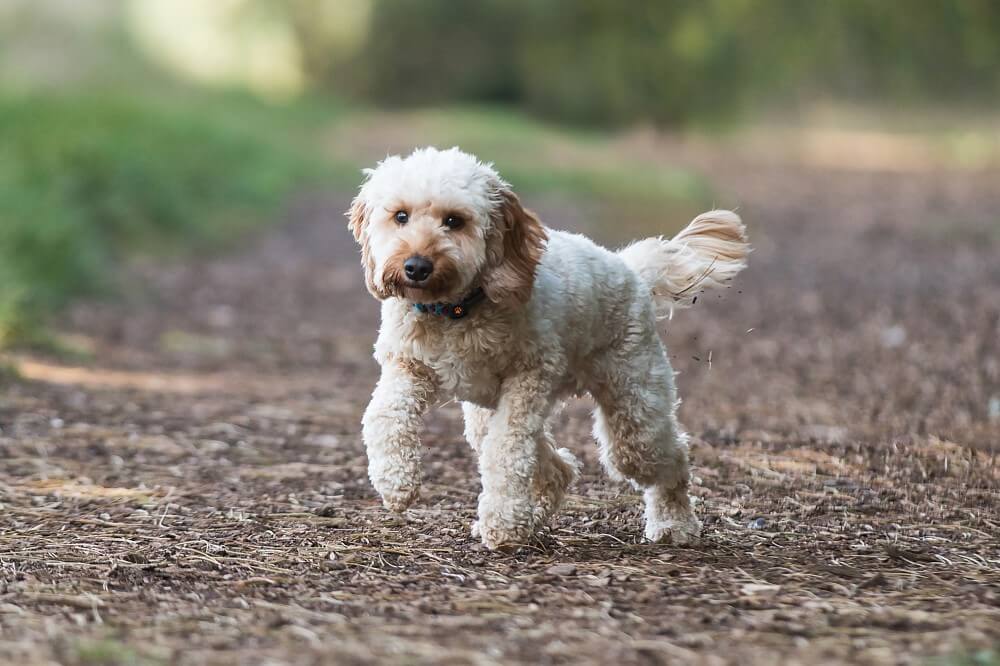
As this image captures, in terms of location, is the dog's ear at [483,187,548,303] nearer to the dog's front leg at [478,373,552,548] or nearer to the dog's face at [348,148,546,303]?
the dog's face at [348,148,546,303]

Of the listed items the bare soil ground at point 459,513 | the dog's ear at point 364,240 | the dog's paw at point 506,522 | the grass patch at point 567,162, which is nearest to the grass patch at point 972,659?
the bare soil ground at point 459,513

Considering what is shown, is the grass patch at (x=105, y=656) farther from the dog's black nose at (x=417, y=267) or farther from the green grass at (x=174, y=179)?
the green grass at (x=174, y=179)

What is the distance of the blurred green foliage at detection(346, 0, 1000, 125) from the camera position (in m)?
24.9

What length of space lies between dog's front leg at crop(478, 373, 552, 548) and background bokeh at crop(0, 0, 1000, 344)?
503cm

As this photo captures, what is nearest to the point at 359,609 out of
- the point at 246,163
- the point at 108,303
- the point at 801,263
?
the point at 108,303

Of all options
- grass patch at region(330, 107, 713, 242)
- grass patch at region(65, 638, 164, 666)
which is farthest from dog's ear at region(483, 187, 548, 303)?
grass patch at region(330, 107, 713, 242)

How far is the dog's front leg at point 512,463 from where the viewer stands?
4672 millimetres

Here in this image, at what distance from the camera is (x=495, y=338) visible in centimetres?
469

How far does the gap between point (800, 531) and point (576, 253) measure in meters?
1.33

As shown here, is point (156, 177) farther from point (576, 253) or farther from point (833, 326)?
point (576, 253)

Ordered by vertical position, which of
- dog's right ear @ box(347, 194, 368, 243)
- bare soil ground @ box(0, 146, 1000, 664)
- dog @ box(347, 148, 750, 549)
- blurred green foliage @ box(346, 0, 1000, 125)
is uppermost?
blurred green foliage @ box(346, 0, 1000, 125)

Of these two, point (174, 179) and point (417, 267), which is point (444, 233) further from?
point (174, 179)

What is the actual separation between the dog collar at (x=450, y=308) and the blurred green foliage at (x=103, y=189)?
481 centimetres

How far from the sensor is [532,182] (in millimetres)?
21328
